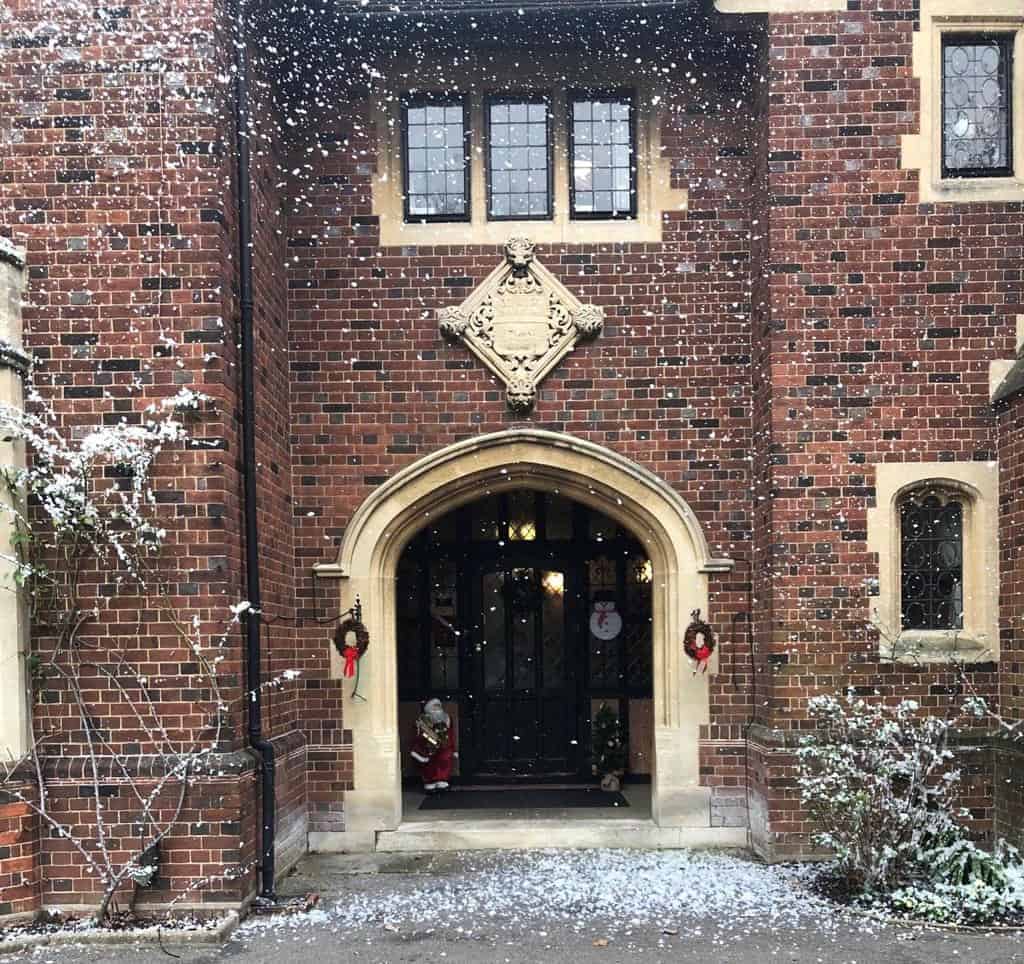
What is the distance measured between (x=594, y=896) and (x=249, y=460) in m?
3.80

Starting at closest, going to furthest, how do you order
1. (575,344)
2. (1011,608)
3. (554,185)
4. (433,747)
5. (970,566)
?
(1011,608), (970,566), (575,344), (554,185), (433,747)

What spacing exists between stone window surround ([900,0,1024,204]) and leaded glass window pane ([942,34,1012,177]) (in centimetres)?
7

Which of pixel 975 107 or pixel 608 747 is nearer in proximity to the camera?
pixel 975 107

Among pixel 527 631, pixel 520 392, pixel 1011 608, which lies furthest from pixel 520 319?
pixel 1011 608

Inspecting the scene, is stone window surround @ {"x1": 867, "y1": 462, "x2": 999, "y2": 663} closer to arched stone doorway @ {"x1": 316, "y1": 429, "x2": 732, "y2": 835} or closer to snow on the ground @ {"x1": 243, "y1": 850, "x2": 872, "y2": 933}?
arched stone doorway @ {"x1": 316, "y1": 429, "x2": 732, "y2": 835}

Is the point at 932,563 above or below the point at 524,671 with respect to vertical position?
above

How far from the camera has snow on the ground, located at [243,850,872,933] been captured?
18.2ft

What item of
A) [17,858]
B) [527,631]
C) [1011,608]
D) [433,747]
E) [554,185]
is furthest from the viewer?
[527,631]

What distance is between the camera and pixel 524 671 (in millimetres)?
9234

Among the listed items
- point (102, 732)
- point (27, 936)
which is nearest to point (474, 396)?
point (102, 732)

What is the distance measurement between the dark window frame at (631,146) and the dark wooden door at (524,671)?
3599mm

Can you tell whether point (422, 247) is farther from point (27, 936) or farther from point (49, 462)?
point (27, 936)

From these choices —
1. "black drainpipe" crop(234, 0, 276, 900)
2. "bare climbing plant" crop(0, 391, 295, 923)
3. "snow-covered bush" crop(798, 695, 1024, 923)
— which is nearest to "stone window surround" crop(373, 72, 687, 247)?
"black drainpipe" crop(234, 0, 276, 900)

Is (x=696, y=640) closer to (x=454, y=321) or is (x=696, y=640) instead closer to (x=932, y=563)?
(x=932, y=563)
